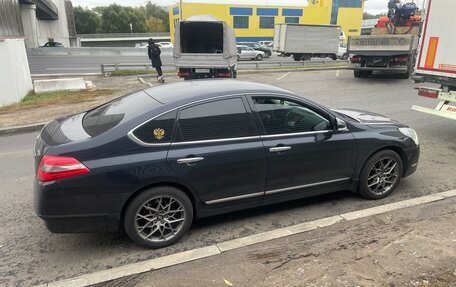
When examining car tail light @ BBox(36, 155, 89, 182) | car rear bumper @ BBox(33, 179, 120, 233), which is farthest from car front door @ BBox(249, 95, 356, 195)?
car tail light @ BBox(36, 155, 89, 182)

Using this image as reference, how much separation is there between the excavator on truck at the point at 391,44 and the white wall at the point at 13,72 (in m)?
13.0

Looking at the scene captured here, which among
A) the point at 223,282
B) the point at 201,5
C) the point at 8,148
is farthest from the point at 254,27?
the point at 223,282

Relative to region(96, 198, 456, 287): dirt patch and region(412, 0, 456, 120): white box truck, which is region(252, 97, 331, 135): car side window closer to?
region(96, 198, 456, 287): dirt patch

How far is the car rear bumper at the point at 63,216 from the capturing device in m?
3.13

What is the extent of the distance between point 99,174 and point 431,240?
3205 mm

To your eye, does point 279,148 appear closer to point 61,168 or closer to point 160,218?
point 160,218

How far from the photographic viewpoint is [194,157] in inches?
136

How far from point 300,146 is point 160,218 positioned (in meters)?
1.65

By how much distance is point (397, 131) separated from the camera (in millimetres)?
4516

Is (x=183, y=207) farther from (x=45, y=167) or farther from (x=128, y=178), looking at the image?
(x=45, y=167)

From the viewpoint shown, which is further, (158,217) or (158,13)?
(158,13)

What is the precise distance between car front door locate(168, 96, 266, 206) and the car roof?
10 cm

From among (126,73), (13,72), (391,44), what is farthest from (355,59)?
(13,72)

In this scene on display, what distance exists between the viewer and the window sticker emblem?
3.42 meters
